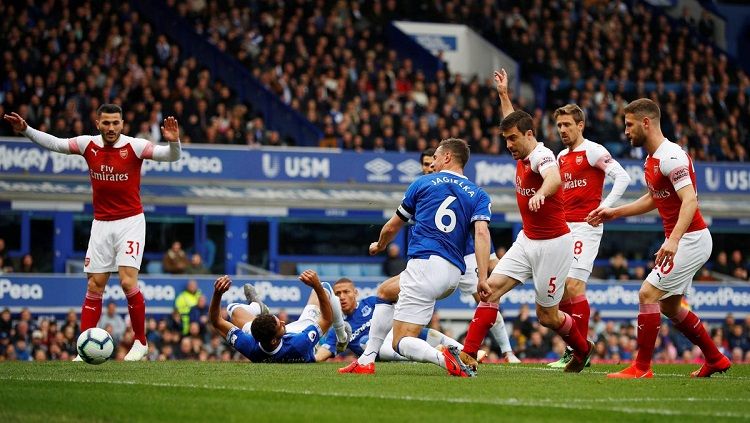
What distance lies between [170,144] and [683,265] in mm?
5286

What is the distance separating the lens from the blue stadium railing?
2925cm

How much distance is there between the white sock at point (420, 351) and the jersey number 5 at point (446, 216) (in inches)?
40.9

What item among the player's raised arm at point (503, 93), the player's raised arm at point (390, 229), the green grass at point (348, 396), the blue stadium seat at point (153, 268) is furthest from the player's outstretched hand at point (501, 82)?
the blue stadium seat at point (153, 268)

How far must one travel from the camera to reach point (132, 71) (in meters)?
28.1

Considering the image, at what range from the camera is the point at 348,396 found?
9.95 meters

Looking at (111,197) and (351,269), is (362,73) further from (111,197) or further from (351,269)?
(111,197)

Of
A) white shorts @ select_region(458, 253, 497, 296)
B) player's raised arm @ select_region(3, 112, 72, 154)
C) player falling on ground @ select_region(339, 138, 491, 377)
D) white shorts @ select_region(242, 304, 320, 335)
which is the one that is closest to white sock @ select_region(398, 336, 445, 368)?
player falling on ground @ select_region(339, 138, 491, 377)

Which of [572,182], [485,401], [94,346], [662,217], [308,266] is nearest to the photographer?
[485,401]

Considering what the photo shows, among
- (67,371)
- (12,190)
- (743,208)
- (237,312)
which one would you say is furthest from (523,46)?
(67,371)

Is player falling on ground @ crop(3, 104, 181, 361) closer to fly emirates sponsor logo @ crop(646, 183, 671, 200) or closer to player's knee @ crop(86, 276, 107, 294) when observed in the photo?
player's knee @ crop(86, 276, 107, 294)

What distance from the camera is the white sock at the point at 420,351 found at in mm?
11422

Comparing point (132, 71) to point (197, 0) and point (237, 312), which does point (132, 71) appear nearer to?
point (197, 0)

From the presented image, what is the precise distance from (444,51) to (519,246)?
25.2 metres

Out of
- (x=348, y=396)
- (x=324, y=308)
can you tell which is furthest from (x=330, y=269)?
(x=348, y=396)
